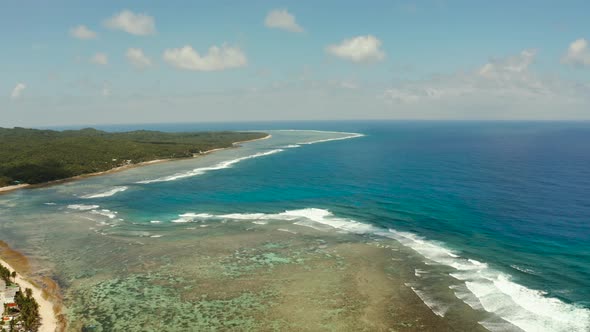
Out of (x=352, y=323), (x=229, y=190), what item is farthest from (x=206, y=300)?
(x=229, y=190)

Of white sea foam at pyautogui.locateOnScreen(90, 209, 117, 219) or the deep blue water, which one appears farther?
white sea foam at pyautogui.locateOnScreen(90, 209, 117, 219)

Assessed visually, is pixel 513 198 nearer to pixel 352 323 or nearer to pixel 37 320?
pixel 352 323

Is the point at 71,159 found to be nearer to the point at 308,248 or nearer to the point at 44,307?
the point at 44,307

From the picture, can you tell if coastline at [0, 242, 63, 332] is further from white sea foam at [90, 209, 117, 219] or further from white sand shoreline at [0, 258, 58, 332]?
white sea foam at [90, 209, 117, 219]

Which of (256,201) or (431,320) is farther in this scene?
(256,201)

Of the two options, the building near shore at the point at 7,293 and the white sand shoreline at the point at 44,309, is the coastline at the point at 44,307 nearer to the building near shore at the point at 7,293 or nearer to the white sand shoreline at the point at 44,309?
the white sand shoreline at the point at 44,309

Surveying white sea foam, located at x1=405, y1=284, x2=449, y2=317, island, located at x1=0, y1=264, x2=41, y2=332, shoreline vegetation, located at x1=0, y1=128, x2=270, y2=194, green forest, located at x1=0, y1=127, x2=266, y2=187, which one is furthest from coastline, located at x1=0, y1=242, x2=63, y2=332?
green forest, located at x1=0, y1=127, x2=266, y2=187
